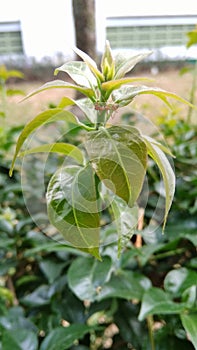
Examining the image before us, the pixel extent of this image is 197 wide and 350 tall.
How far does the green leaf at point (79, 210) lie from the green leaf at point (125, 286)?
8.3 inches

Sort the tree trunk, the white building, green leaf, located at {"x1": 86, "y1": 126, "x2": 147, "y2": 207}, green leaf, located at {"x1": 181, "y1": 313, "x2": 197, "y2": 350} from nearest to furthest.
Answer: green leaf, located at {"x1": 86, "y1": 126, "x2": 147, "y2": 207}
green leaf, located at {"x1": 181, "y1": 313, "x2": 197, "y2": 350}
the tree trunk
the white building

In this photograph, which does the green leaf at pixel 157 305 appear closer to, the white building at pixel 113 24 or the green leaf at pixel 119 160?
the green leaf at pixel 119 160

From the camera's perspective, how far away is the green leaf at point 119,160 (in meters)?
0.23

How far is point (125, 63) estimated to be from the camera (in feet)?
0.92

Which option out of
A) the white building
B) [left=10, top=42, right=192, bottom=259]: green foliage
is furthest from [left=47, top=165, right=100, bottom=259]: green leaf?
the white building

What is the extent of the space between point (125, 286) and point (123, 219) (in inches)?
9.1

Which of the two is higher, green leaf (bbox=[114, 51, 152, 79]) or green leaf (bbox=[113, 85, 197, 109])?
green leaf (bbox=[114, 51, 152, 79])

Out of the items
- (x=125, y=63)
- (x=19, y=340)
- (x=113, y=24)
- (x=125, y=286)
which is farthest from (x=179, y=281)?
(x=113, y=24)

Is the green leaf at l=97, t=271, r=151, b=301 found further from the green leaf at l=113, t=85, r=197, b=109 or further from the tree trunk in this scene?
the tree trunk

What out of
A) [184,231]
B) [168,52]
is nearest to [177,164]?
[184,231]

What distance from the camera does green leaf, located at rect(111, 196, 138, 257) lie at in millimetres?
266

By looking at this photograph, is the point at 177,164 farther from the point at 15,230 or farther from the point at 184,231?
the point at 15,230

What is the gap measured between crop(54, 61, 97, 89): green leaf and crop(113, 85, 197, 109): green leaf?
2 centimetres

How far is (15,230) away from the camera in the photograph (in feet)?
2.10
